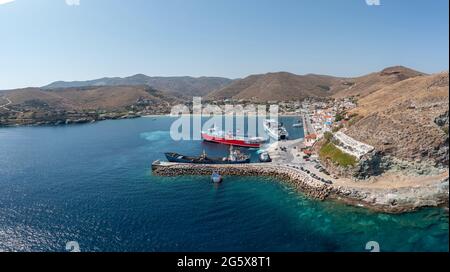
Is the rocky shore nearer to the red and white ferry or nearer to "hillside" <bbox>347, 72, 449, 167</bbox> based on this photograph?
"hillside" <bbox>347, 72, 449, 167</bbox>

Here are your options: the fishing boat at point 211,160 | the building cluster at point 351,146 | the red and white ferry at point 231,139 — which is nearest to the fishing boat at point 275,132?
the red and white ferry at point 231,139

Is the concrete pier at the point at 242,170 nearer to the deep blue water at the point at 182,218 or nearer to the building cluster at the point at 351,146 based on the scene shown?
the deep blue water at the point at 182,218

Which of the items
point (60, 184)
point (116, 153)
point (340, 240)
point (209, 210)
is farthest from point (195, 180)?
point (116, 153)

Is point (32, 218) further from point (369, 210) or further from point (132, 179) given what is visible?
point (369, 210)

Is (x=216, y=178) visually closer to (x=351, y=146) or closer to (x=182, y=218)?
(x=182, y=218)

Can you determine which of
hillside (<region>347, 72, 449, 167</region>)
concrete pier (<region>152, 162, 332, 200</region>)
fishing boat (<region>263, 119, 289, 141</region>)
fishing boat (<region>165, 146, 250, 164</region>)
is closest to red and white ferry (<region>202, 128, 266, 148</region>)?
fishing boat (<region>263, 119, 289, 141</region>)

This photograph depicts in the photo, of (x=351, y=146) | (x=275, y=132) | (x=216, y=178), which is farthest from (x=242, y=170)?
(x=275, y=132)
